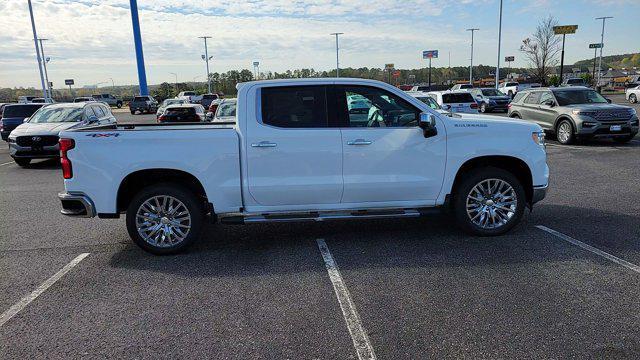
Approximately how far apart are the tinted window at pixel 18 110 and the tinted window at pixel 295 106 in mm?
16764

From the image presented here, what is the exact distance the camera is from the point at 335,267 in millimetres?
4930

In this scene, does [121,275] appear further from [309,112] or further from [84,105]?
[84,105]

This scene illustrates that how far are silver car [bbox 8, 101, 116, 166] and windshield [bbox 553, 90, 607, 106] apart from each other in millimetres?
13135

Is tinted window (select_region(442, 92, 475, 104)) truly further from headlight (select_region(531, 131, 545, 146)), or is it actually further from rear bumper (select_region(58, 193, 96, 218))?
rear bumper (select_region(58, 193, 96, 218))

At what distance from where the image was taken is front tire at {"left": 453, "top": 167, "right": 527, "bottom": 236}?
5669mm

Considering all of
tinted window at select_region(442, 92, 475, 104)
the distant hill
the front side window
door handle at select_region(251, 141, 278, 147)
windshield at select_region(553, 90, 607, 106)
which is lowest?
tinted window at select_region(442, 92, 475, 104)

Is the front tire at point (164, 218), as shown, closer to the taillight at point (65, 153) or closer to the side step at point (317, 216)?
the side step at point (317, 216)

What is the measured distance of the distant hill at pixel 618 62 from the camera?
500ft

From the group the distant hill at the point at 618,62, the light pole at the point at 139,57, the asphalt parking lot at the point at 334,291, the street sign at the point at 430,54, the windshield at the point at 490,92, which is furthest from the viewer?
the distant hill at the point at 618,62

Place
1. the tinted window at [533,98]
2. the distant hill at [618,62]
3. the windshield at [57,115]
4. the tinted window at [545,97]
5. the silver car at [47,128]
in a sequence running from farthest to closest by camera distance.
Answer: the distant hill at [618,62]
the tinted window at [533,98]
the tinted window at [545,97]
the windshield at [57,115]
the silver car at [47,128]

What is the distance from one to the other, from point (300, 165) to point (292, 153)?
0.16 metres

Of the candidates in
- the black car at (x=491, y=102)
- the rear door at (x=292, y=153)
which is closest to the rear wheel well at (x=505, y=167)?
the rear door at (x=292, y=153)

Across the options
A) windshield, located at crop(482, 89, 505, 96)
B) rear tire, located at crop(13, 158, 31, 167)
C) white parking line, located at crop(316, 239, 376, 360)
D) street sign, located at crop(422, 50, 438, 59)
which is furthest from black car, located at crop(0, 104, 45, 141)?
street sign, located at crop(422, 50, 438, 59)

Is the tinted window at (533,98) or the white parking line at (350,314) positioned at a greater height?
the tinted window at (533,98)
